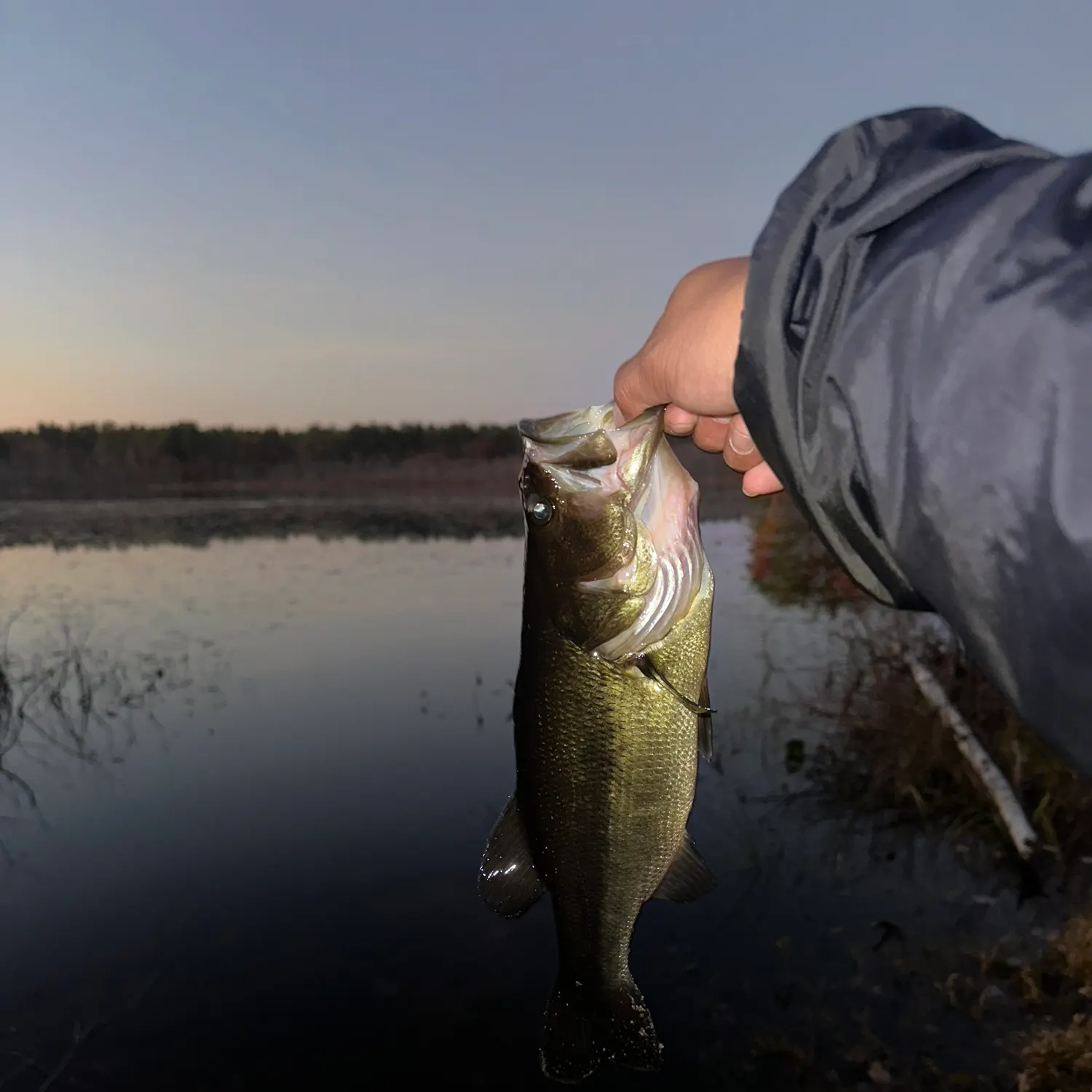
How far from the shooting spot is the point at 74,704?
11.9 m

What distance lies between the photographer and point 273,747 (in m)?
10.9

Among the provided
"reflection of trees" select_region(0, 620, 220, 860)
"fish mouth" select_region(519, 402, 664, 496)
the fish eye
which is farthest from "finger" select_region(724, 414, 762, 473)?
"reflection of trees" select_region(0, 620, 220, 860)

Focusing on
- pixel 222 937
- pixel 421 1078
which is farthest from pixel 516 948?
pixel 222 937

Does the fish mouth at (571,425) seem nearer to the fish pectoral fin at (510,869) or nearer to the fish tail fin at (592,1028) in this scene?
the fish pectoral fin at (510,869)

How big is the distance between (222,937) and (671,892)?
622cm

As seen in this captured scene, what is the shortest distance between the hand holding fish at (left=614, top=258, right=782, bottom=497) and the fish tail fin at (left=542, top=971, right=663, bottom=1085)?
5.66 feet

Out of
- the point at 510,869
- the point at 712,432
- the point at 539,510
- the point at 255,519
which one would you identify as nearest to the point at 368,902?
the point at 510,869

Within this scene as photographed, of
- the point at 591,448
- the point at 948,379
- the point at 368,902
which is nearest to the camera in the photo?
the point at 948,379

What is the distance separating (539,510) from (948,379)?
1.27 metres

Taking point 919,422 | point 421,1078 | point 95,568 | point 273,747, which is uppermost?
point 919,422

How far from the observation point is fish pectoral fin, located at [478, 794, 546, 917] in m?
2.47

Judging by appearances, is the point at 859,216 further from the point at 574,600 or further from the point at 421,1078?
the point at 421,1078

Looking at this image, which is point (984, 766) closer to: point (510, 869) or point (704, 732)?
point (704, 732)

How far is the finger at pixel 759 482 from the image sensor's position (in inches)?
97.0
